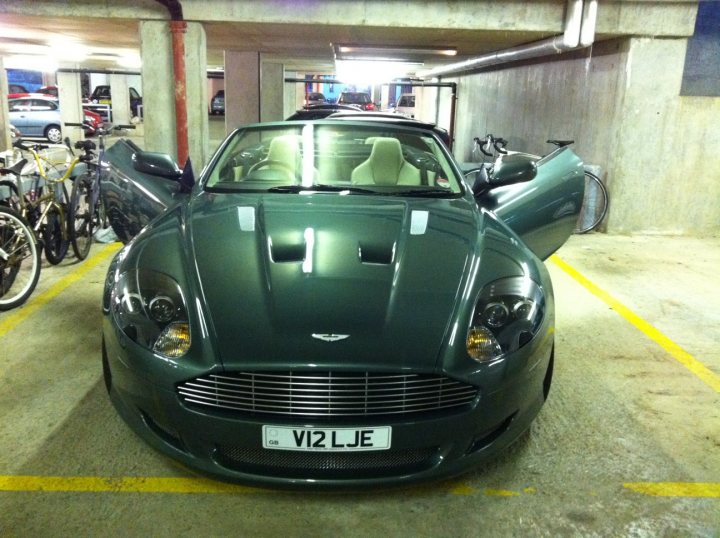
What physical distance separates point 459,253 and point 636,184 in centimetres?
608

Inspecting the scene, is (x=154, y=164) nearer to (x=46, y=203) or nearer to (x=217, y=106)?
(x=46, y=203)

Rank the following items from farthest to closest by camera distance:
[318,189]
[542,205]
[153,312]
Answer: [542,205]
[318,189]
[153,312]

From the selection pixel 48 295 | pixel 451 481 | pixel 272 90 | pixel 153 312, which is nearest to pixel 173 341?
pixel 153 312

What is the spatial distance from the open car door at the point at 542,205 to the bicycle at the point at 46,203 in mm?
3816

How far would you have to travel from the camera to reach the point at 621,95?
7770 millimetres

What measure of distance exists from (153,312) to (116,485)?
2.35 ft

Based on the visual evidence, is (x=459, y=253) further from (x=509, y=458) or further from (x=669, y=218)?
(x=669, y=218)

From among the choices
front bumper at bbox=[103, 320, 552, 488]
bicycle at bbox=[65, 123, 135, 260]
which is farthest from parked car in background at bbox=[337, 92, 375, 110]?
front bumper at bbox=[103, 320, 552, 488]

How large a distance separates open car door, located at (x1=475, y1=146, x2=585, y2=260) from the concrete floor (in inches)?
27.9

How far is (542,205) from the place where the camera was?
4.20 metres

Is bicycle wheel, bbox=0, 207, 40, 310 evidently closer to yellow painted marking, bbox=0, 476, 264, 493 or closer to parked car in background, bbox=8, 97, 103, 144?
yellow painted marking, bbox=0, 476, 264, 493

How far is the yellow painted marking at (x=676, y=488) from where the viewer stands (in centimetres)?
259

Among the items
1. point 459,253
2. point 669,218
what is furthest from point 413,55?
point 459,253

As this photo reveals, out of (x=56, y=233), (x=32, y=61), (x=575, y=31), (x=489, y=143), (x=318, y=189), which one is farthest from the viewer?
(x=32, y=61)
